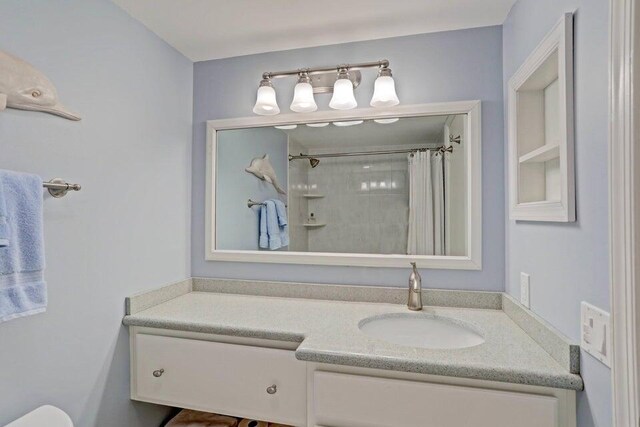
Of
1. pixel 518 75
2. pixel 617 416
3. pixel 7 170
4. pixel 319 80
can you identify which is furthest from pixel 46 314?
pixel 518 75

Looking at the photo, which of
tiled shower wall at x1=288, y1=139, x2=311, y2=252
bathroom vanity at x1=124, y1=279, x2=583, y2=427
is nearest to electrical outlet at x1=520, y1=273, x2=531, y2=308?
bathroom vanity at x1=124, y1=279, x2=583, y2=427

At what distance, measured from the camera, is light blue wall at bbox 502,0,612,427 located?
77 centimetres

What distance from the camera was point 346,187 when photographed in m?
1.68

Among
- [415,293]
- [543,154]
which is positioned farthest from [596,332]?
[415,293]

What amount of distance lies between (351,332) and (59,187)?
115 cm

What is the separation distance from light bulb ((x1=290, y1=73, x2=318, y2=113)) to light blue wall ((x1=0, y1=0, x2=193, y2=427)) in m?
0.67

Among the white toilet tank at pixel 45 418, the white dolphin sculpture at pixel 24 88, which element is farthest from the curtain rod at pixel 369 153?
the white toilet tank at pixel 45 418

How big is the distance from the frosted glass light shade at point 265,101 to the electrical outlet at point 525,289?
137 cm

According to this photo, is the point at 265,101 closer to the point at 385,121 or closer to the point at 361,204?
the point at 385,121

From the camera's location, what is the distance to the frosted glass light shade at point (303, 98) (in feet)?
5.25

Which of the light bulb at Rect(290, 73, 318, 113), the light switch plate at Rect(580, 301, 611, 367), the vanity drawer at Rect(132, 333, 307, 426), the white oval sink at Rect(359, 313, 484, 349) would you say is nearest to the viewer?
the light switch plate at Rect(580, 301, 611, 367)

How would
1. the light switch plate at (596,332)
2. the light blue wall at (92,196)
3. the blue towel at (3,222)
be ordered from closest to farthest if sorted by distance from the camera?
the light switch plate at (596,332) < the blue towel at (3,222) < the light blue wall at (92,196)

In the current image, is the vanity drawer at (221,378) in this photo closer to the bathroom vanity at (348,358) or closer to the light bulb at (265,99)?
the bathroom vanity at (348,358)

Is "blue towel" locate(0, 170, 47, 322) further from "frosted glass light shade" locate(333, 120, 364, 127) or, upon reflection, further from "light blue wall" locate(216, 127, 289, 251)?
"frosted glass light shade" locate(333, 120, 364, 127)
